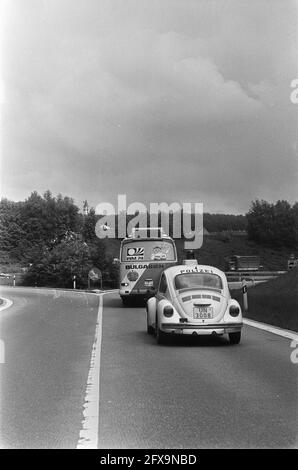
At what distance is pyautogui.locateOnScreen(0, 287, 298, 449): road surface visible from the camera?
6184 millimetres

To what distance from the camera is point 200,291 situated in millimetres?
13844

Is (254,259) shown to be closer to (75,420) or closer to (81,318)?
(81,318)

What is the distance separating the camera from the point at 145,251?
1182 inches

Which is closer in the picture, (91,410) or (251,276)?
(91,410)

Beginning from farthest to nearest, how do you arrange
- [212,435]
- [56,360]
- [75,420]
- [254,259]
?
[254,259]
[56,360]
[75,420]
[212,435]

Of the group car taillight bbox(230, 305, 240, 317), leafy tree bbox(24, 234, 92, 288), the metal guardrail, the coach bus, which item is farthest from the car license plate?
leafy tree bbox(24, 234, 92, 288)

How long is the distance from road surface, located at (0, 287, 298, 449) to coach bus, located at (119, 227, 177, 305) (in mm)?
13506

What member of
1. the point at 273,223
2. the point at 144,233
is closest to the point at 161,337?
the point at 144,233

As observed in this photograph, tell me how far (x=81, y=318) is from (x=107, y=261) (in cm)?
3756

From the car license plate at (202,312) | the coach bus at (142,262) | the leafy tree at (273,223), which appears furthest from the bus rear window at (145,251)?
the leafy tree at (273,223)

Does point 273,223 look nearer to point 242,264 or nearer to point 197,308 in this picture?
point 242,264

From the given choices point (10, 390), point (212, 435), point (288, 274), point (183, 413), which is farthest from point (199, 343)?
point (288, 274)

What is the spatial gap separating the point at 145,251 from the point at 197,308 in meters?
16.6

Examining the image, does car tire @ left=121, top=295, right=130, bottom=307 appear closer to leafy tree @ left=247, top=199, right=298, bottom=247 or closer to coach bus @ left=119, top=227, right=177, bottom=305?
coach bus @ left=119, top=227, right=177, bottom=305
